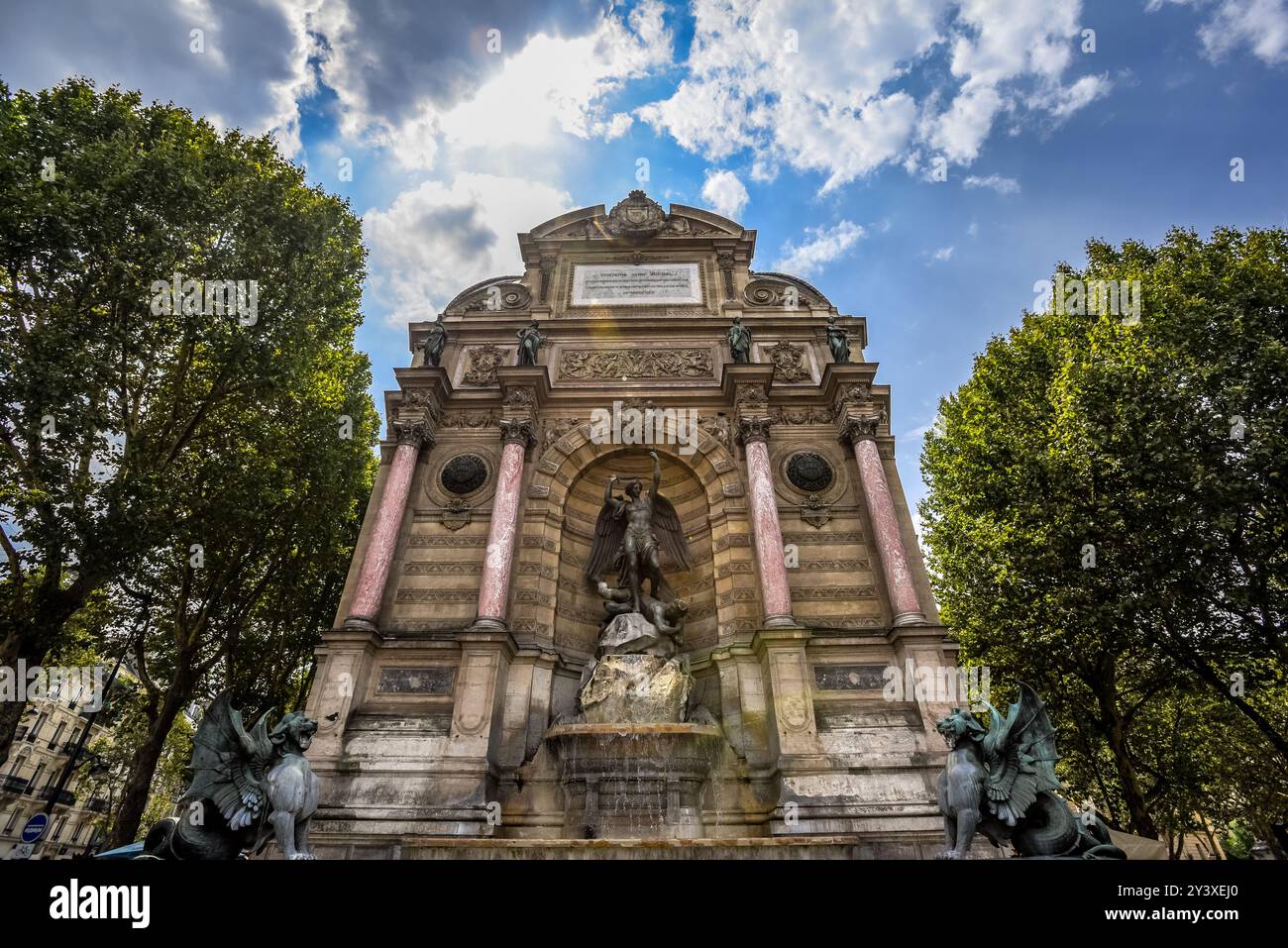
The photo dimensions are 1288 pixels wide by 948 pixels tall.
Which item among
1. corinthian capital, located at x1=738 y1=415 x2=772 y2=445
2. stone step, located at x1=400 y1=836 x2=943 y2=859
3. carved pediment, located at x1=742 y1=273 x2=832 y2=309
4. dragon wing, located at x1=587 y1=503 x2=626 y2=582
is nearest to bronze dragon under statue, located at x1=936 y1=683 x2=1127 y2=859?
stone step, located at x1=400 y1=836 x2=943 y2=859

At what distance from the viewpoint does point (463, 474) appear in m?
14.9

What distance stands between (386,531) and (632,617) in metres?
5.74

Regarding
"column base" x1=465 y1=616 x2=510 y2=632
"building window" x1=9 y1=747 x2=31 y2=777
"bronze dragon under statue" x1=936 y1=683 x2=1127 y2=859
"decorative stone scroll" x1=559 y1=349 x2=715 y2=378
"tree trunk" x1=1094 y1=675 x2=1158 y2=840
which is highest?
"decorative stone scroll" x1=559 y1=349 x2=715 y2=378

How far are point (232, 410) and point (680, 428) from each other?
11055mm

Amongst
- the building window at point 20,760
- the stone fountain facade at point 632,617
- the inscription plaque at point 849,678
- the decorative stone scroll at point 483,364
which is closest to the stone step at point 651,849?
the stone fountain facade at point 632,617

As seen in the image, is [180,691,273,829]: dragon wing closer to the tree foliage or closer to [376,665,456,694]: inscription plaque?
[376,665,456,694]: inscription plaque

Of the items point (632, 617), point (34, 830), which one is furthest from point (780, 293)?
point (34, 830)

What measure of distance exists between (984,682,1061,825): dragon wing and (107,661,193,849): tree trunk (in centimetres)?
1669

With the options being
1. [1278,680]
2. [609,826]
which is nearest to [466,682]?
[609,826]

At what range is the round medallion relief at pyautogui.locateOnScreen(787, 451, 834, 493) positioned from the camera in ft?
48.2

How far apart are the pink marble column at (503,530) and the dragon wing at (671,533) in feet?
11.2

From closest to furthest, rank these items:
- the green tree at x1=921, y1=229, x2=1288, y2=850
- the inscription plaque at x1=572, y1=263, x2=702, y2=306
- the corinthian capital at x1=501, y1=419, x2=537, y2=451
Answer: the green tree at x1=921, y1=229, x2=1288, y2=850, the corinthian capital at x1=501, y1=419, x2=537, y2=451, the inscription plaque at x1=572, y1=263, x2=702, y2=306

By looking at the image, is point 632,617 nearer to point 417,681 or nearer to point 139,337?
point 417,681
